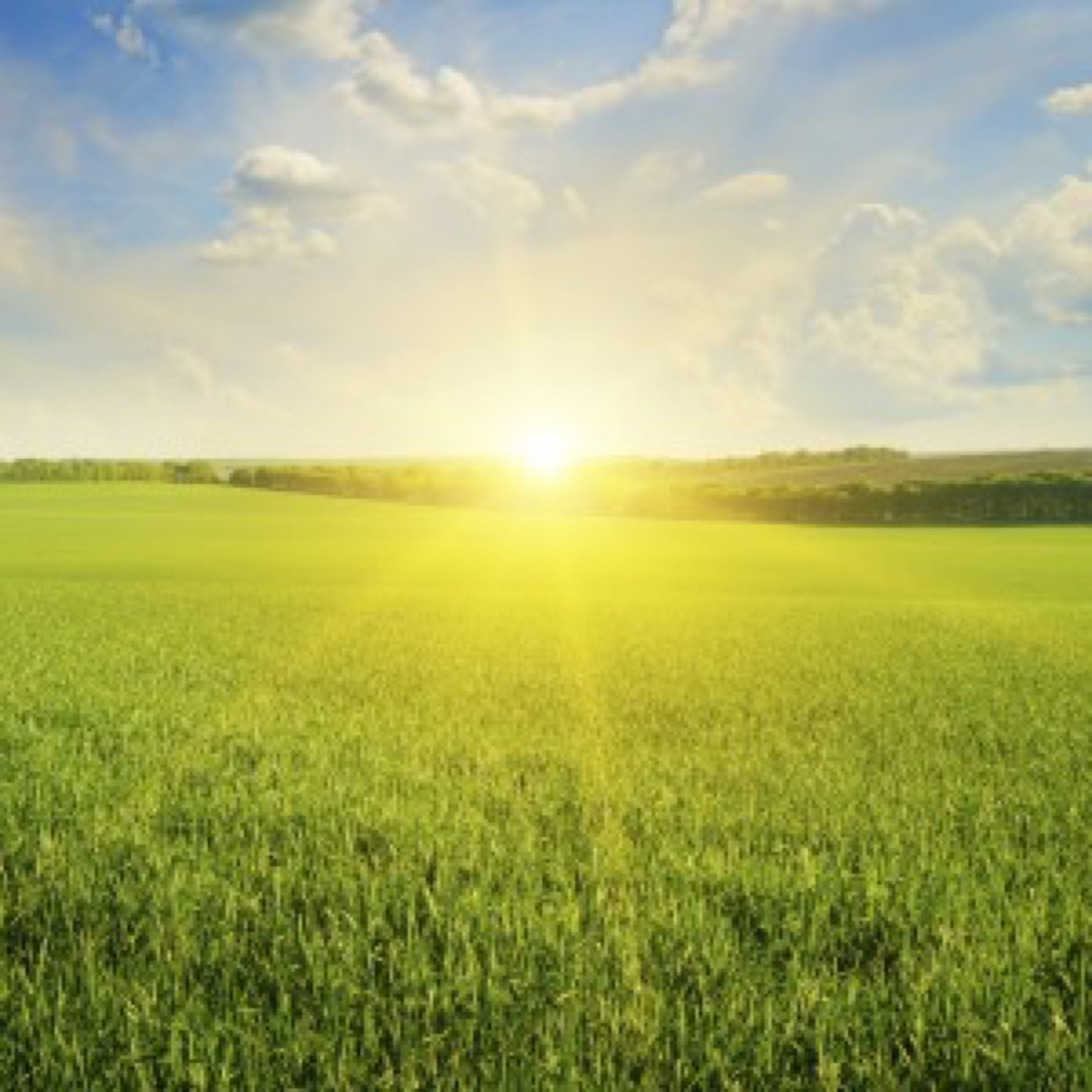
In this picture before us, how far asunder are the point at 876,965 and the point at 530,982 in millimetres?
1760

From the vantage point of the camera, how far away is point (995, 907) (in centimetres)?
551

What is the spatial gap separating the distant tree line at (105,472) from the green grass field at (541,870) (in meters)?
110

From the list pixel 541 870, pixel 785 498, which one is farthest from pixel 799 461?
pixel 541 870

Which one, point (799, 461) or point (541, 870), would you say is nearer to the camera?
point (541, 870)

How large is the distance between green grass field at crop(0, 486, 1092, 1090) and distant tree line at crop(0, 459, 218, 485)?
11039cm

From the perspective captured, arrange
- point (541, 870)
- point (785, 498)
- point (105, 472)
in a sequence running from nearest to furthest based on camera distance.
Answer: point (541, 870) < point (785, 498) < point (105, 472)

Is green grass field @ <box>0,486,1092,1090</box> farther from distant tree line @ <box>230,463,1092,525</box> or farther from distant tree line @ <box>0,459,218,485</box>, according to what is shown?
distant tree line @ <box>0,459,218,485</box>

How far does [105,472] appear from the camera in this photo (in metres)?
122

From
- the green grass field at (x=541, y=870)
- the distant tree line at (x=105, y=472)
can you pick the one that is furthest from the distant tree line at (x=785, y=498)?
the green grass field at (x=541, y=870)

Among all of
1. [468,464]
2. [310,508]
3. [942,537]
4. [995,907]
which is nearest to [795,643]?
[995,907]

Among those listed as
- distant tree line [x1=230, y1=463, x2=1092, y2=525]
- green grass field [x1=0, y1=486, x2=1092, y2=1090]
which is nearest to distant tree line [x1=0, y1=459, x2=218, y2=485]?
distant tree line [x1=230, y1=463, x2=1092, y2=525]

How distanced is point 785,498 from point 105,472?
283 feet

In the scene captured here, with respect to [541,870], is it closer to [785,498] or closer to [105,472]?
[785,498]

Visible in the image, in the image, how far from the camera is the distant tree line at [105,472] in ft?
392
